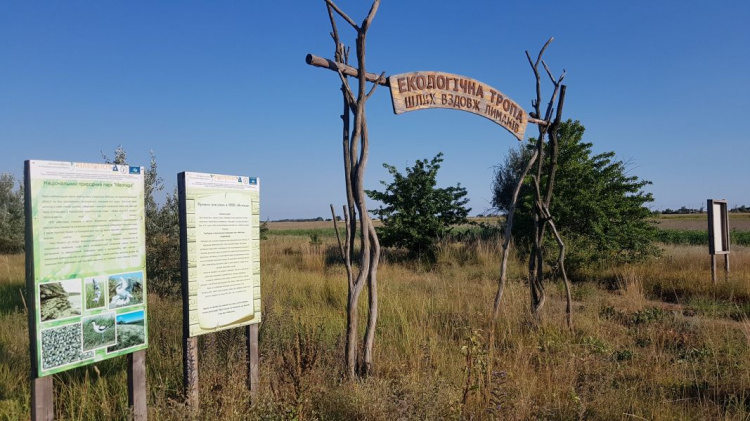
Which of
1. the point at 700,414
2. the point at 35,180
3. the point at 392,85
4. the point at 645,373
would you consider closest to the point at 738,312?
the point at 645,373

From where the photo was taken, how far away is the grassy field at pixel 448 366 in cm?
341

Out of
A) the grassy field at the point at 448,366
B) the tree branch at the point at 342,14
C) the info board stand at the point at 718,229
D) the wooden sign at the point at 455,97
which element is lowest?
the grassy field at the point at 448,366

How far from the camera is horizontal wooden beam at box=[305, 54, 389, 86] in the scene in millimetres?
4059

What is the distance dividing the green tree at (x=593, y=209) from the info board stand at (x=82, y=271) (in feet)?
34.9

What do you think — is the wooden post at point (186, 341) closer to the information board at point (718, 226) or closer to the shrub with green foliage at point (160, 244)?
the shrub with green foliage at point (160, 244)

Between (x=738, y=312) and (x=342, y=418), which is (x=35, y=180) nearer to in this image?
(x=342, y=418)

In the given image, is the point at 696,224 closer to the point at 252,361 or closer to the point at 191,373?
the point at 252,361

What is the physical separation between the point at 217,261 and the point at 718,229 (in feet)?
33.6

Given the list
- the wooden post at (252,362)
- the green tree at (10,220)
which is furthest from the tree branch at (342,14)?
the green tree at (10,220)

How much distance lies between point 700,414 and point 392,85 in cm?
368

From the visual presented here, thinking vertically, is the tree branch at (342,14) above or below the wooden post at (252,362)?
above

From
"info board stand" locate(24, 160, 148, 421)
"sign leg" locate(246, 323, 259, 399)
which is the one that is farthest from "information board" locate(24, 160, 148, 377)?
"sign leg" locate(246, 323, 259, 399)

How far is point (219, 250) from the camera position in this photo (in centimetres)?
358

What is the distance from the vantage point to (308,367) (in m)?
3.51
